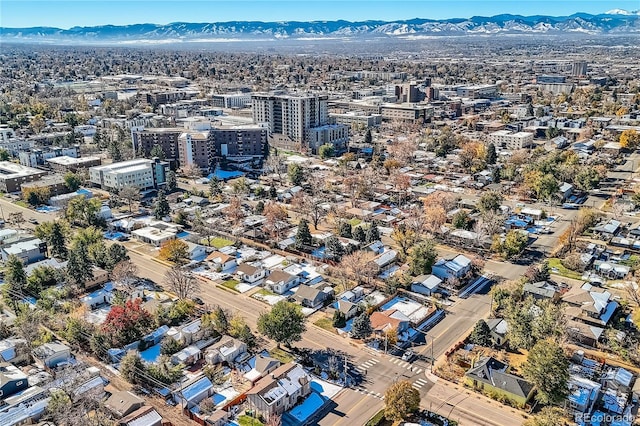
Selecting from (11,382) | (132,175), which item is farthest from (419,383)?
(132,175)

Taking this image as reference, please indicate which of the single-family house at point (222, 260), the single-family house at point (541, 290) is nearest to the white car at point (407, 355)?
the single-family house at point (541, 290)

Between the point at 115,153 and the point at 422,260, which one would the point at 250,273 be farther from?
the point at 115,153

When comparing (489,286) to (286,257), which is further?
(286,257)

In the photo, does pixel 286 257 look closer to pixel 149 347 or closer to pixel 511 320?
pixel 149 347

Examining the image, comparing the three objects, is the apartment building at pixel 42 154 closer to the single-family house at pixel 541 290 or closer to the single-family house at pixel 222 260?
the single-family house at pixel 222 260

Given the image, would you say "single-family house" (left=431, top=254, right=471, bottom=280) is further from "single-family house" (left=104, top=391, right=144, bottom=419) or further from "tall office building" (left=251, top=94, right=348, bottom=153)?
"tall office building" (left=251, top=94, right=348, bottom=153)

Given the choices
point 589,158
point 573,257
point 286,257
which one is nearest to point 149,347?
point 286,257
